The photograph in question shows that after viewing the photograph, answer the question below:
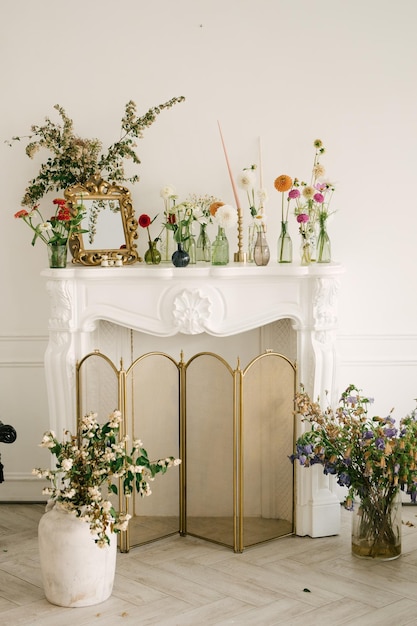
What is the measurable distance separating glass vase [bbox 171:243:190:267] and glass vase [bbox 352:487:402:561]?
4.70 feet

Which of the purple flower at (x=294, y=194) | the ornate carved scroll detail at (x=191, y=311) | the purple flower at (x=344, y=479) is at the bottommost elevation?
the purple flower at (x=344, y=479)

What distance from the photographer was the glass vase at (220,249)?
14.1 feet

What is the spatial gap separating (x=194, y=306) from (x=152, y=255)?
18.6 inches

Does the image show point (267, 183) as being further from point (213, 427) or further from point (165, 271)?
point (213, 427)

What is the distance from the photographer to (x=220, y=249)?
4.32 metres

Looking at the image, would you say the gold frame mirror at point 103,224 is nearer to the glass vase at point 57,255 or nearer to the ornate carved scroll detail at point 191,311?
the glass vase at point 57,255

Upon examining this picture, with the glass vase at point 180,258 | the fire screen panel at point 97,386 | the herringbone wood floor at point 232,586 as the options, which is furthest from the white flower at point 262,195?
the herringbone wood floor at point 232,586

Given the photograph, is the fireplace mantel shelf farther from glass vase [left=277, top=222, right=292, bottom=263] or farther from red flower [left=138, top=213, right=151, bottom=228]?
red flower [left=138, top=213, right=151, bottom=228]

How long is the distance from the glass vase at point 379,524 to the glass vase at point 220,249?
1.35 m

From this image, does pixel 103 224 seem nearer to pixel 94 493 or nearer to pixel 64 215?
pixel 64 215

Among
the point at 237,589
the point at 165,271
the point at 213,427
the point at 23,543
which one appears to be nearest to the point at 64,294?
the point at 165,271

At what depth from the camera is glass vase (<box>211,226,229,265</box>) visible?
431 cm

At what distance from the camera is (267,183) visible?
15.5ft

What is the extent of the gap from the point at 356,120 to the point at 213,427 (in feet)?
6.18
